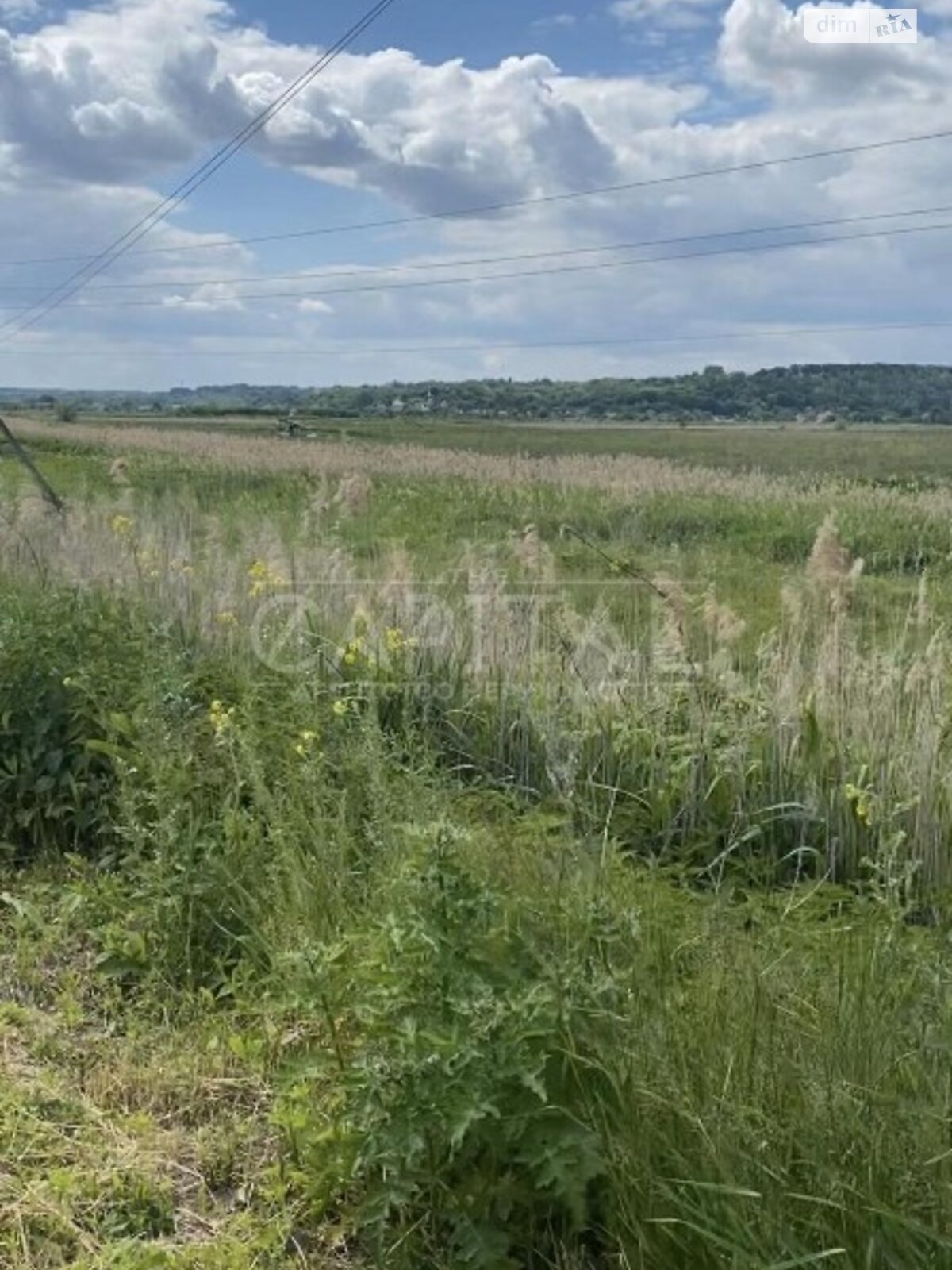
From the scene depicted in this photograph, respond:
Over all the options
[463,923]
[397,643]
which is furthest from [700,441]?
[463,923]

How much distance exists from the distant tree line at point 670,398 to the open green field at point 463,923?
32.1m

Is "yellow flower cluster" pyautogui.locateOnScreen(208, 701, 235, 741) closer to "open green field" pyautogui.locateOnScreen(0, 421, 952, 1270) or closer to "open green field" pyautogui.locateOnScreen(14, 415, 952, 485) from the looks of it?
"open green field" pyautogui.locateOnScreen(0, 421, 952, 1270)

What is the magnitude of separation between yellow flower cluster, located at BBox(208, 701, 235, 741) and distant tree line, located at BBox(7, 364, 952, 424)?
108 feet

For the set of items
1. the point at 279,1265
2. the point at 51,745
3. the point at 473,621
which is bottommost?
the point at 279,1265

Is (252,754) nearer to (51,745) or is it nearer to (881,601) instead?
(51,745)

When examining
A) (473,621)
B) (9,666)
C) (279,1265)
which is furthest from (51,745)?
(279,1265)

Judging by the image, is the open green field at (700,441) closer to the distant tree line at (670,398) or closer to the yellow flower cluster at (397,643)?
the distant tree line at (670,398)

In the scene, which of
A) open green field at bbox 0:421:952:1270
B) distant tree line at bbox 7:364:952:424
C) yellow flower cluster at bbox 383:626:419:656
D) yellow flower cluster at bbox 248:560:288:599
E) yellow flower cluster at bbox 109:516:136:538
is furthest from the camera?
distant tree line at bbox 7:364:952:424

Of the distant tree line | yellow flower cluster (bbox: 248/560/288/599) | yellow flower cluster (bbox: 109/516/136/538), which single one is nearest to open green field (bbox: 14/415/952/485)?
the distant tree line

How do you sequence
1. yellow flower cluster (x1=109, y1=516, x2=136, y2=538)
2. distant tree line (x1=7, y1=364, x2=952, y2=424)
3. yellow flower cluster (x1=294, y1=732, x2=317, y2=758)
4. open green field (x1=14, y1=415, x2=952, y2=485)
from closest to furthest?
yellow flower cluster (x1=294, y1=732, x2=317, y2=758) → yellow flower cluster (x1=109, y1=516, x2=136, y2=538) → open green field (x1=14, y1=415, x2=952, y2=485) → distant tree line (x1=7, y1=364, x2=952, y2=424)

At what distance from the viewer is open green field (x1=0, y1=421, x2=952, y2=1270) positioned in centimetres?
207

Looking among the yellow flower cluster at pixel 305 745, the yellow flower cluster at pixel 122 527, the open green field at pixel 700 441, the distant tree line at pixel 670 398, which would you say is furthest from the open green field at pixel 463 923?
the distant tree line at pixel 670 398

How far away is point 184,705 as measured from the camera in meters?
4.53

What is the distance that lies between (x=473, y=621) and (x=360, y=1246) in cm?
324
